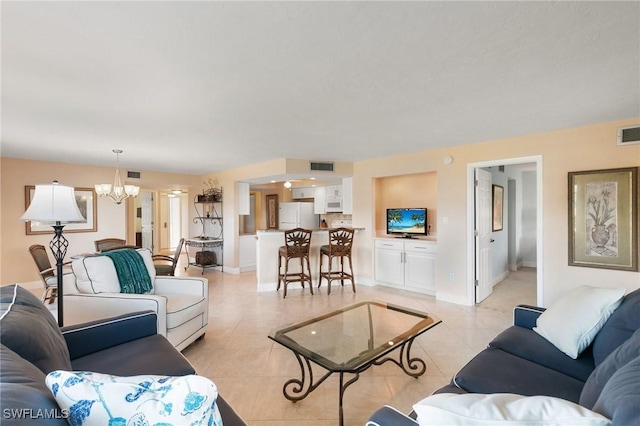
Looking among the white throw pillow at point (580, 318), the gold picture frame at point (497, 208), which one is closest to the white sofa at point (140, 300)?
the white throw pillow at point (580, 318)

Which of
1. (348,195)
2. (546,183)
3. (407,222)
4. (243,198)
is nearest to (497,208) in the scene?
(407,222)

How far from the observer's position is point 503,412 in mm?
764

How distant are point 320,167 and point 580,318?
4084 millimetres

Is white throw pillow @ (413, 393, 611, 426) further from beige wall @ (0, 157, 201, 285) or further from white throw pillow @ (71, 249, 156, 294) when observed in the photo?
beige wall @ (0, 157, 201, 285)

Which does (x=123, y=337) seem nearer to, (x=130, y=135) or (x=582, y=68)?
(x=130, y=135)

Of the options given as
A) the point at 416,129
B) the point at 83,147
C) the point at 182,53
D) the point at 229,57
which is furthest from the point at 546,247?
the point at 83,147

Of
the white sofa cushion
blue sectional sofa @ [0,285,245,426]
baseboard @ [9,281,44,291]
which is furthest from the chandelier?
blue sectional sofa @ [0,285,245,426]

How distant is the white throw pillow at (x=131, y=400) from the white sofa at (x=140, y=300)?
1.68 meters

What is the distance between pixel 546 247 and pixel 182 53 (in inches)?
160

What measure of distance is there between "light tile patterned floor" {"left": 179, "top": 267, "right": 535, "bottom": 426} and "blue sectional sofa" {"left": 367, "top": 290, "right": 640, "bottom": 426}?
658 millimetres

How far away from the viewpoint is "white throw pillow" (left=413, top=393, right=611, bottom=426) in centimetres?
70

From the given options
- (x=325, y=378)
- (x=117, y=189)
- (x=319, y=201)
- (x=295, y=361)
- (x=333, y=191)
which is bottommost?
(x=295, y=361)

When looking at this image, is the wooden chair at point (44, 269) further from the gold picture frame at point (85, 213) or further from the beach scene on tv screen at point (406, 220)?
the beach scene on tv screen at point (406, 220)

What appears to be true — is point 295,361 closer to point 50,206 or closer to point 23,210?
point 50,206
